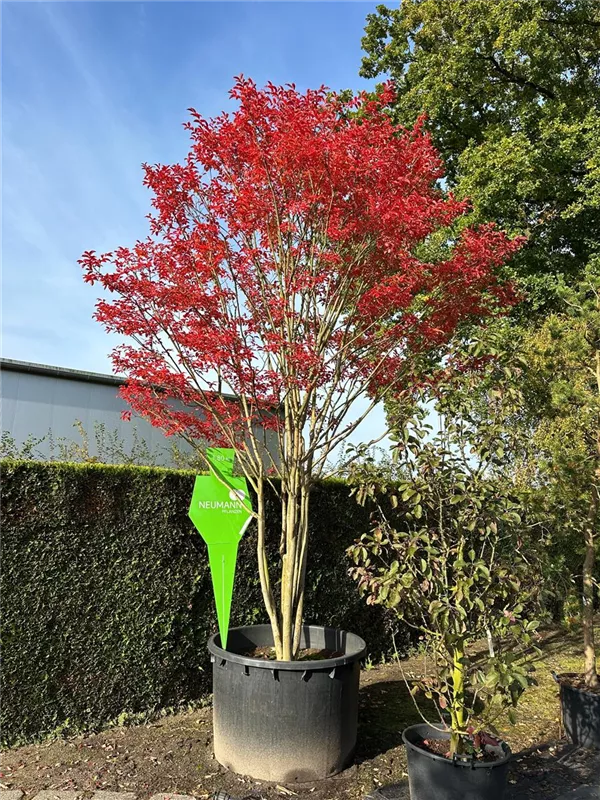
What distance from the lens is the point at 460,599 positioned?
256 centimetres

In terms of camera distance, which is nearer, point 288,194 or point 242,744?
point 242,744

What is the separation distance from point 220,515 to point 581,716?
2708 millimetres

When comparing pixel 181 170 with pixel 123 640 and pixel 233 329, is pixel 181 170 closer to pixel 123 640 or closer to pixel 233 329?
pixel 233 329

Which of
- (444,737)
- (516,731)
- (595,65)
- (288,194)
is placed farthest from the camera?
(595,65)

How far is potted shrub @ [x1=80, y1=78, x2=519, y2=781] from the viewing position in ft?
11.3

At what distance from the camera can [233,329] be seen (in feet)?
11.9

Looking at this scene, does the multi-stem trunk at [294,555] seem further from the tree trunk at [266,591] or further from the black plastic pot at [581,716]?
the black plastic pot at [581,716]

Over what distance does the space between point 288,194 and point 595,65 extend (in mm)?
10775

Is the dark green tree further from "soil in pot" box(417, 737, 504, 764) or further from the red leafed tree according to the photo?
"soil in pot" box(417, 737, 504, 764)

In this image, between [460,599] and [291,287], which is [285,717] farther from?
[291,287]

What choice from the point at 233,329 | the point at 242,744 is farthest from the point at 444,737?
the point at 233,329

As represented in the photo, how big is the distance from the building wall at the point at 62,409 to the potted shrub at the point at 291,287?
221 inches

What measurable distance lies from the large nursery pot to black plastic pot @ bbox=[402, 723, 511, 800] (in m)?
0.59

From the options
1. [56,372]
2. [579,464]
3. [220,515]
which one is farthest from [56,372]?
[579,464]
